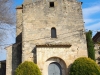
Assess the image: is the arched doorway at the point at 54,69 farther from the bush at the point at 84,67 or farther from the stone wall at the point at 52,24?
the stone wall at the point at 52,24

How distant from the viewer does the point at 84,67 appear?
15.1 metres

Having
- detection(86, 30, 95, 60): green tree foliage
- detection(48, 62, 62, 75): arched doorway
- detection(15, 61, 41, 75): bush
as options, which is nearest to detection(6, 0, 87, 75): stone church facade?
detection(48, 62, 62, 75): arched doorway

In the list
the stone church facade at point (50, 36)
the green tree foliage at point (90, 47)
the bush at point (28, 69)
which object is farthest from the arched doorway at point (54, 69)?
the green tree foliage at point (90, 47)

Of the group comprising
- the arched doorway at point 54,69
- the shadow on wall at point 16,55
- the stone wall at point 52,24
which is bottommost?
the arched doorway at point 54,69

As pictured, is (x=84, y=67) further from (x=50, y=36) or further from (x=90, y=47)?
(x=90, y=47)

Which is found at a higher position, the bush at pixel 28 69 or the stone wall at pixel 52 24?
the stone wall at pixel 52 24

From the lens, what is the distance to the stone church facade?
52.9 feet

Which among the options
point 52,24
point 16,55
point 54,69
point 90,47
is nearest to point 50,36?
point 52,24

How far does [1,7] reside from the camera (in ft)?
38.1

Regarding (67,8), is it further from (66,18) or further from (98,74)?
(98,74)

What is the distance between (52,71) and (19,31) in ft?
22.9

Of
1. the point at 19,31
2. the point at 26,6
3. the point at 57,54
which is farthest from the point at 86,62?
the point at 19,31

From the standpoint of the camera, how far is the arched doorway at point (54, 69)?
16.1 meters

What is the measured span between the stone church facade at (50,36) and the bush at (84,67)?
2.52ft
